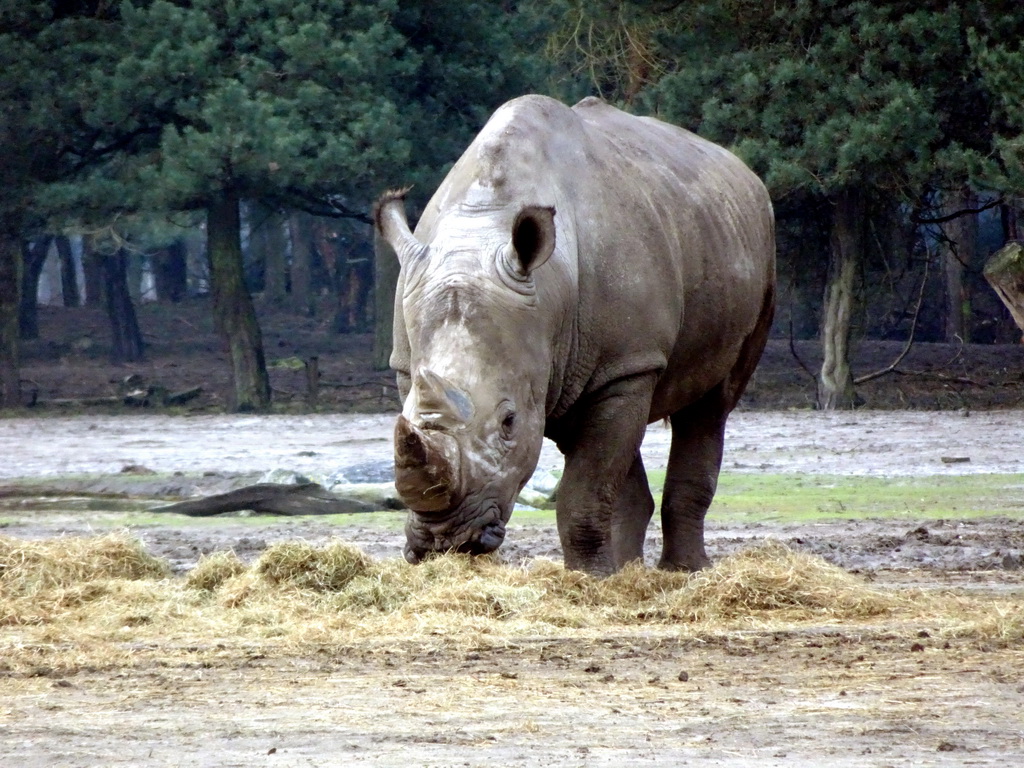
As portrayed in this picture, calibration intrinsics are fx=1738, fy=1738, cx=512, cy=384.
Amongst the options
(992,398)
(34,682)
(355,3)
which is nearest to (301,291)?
(355,3)

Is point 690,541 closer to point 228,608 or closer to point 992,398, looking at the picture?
point 228,608

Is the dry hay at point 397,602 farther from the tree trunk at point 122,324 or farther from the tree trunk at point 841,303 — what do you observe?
the tree trunk at point 122,324

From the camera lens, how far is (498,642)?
5688 millimetres

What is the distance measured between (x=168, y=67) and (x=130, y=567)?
14.2m

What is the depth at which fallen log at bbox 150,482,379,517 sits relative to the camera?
11.0 meters

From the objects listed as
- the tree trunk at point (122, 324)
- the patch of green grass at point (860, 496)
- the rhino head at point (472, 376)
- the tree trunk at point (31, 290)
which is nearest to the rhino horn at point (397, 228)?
the rhino head at point (472, 376)

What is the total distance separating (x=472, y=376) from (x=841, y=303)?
50.3 ft

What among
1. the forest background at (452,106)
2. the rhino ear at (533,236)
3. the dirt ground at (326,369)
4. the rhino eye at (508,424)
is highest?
the forest background at (452,106)

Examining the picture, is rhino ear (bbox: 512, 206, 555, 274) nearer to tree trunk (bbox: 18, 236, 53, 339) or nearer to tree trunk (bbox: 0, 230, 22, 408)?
tree trunk (bbox: 0, 230, 22, 408)

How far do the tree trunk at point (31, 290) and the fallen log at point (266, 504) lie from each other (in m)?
21.9

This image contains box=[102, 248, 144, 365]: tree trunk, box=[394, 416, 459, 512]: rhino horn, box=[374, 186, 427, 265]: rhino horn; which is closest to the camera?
box=[394, 416, 459, 512]: rhino horn

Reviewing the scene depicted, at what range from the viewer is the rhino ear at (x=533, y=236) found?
6.26 metres

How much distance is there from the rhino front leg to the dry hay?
0.60ft

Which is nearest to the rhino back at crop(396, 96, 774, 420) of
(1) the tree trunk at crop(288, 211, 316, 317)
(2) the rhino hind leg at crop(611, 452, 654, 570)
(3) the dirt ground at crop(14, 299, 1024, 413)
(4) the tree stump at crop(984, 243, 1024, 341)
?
(2) the rhino hind leg at crop(611, 452, 654, 570)
